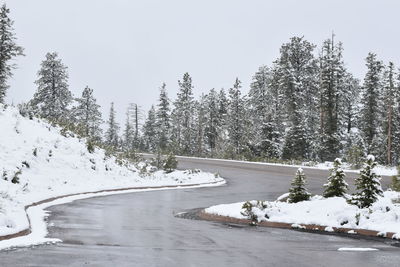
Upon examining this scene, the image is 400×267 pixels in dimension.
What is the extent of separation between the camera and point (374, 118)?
56219mm

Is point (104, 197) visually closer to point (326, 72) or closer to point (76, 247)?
point (76, 247)

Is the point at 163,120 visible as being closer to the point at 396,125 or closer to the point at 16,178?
the point at 396,125

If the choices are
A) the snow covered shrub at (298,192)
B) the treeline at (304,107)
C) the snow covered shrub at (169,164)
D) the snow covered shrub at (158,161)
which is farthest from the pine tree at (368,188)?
the treeline at (304,107)

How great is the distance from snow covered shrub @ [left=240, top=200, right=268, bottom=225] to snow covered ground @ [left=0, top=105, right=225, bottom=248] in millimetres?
6449

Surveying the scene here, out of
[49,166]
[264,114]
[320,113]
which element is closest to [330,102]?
[320,113]

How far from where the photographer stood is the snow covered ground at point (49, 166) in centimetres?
1873

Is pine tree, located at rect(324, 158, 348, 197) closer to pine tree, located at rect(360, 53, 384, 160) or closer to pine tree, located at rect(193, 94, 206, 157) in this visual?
pine tree, located at rect(360, 53, 384, 160)

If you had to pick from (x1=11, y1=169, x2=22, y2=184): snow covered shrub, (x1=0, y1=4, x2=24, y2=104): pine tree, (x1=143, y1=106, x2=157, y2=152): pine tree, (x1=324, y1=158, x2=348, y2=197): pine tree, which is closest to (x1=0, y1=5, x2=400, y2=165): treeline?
(x1=0, y1=4, x2=24, y2=104): pine tree

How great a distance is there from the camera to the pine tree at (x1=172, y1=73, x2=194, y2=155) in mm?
82188

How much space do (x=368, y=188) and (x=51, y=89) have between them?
5267 centimetres

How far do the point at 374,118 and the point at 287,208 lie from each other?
152 ft

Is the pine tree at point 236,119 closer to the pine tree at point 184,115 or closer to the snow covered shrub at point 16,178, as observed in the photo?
the pine tree at point 184,115

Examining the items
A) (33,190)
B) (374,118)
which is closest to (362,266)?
(33,190)

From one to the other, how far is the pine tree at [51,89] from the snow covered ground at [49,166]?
3212cm
